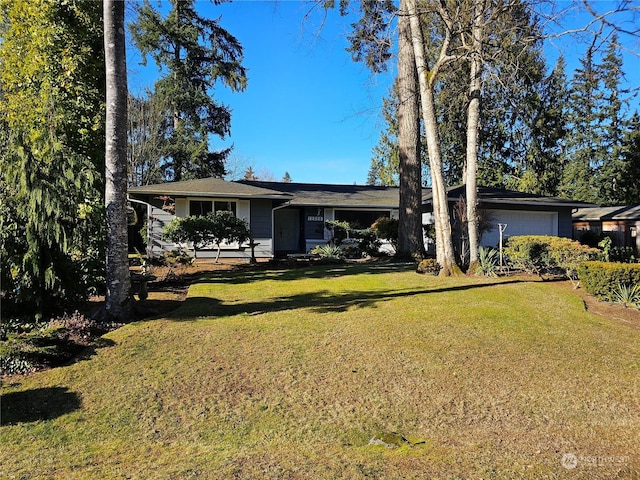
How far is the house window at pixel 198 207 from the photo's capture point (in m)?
17.3

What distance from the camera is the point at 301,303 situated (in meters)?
8.41

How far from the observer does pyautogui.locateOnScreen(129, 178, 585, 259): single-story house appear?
16984 millimetres

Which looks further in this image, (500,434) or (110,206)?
(110,206)

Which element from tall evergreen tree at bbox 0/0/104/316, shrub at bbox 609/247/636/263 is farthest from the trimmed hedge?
tall evergreen tree at bbox 0/0/104/316

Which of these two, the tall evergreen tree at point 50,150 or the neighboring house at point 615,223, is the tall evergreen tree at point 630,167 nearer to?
the neighboring house at point 615,223

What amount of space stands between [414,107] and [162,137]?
67.6 ft

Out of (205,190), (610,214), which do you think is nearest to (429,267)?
(205,190)

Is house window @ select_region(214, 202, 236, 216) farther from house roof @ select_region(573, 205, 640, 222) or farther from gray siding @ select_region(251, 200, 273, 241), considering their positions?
house roof @ select_region(573, 205, 640, 222)

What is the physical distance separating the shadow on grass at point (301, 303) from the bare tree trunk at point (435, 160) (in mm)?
2061

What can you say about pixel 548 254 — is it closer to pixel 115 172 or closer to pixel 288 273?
pixel 288 273

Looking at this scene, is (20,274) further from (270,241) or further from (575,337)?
(270,241)

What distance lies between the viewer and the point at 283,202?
1892 centimetres

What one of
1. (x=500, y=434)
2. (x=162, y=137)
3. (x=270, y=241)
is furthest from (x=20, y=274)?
(x=162, y=137)

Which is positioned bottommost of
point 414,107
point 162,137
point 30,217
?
point 30,217
